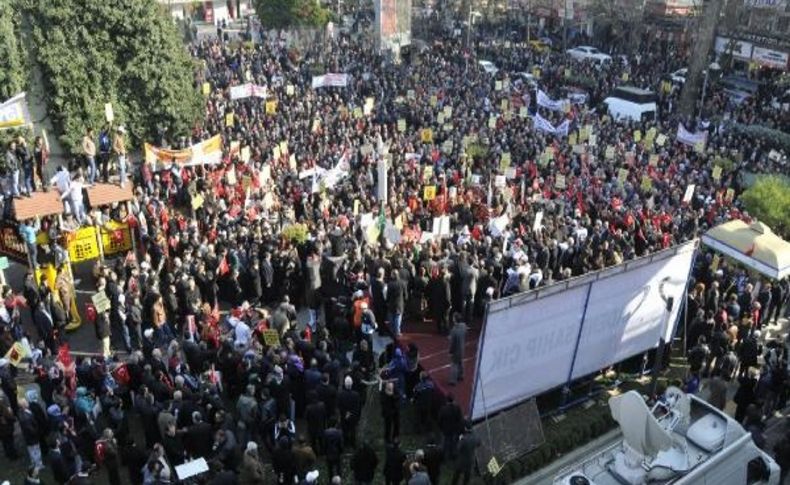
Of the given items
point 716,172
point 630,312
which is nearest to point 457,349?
point 630,312

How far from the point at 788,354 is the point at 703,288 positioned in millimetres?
1899

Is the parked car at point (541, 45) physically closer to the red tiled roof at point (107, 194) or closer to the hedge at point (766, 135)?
the hedge at point (766, 135)

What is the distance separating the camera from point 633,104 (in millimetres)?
30750

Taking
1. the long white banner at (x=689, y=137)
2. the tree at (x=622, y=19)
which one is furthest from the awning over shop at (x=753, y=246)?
the tree at (x=622, y=19)

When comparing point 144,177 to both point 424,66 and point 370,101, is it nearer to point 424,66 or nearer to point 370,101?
point 370,101

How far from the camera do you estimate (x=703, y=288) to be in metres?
14.6

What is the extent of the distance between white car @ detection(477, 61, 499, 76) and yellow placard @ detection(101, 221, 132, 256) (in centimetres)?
2379

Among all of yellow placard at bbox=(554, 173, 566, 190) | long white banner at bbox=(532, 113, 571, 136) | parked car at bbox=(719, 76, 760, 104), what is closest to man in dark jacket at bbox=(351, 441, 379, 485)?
yellow placard at bbox=(554, 173, 566, 190)

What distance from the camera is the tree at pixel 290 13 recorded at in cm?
4214

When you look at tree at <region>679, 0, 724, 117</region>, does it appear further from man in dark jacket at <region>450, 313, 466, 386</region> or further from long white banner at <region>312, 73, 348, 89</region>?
man in dark jacket at <region>450, 313, 466, 386</region>

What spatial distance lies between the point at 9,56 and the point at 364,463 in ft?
49.2

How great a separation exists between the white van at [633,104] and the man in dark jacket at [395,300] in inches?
753

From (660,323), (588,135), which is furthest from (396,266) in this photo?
(588,135)

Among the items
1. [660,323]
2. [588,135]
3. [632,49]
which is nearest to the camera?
[660,323]
